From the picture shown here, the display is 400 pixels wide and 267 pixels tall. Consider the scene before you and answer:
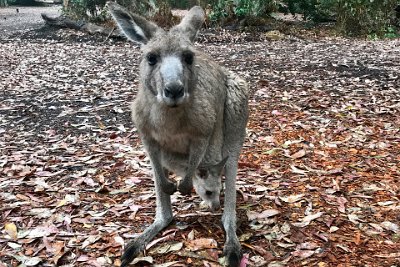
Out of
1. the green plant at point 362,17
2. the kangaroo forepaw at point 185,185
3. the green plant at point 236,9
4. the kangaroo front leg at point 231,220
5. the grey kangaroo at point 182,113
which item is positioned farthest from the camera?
the green plant at point 236,9

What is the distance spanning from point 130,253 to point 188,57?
1209 millimetres

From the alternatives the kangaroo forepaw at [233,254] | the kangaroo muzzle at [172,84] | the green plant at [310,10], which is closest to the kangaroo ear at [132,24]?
the kangaroo muzzle at [172,84]

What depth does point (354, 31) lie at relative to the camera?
1280 cm

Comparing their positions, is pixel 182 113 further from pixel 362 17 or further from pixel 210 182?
pixel 362 17

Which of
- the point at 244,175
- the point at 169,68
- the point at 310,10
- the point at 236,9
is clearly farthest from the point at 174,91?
the point at 310,10

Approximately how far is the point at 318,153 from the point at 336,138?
489 millimetres

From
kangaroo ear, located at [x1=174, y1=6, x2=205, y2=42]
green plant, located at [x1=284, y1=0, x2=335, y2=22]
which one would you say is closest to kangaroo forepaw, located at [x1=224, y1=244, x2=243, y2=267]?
kangaroo ear, located at [x1=174, y1=6, x2=205, y2=42]

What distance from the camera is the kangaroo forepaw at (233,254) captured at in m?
2.79

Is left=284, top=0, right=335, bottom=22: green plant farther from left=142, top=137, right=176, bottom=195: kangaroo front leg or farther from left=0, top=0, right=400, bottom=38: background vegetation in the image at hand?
left=142, top=137, right=176, bottom=195: kangaroo front leg

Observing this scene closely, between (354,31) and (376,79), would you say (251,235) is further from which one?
(354,31)

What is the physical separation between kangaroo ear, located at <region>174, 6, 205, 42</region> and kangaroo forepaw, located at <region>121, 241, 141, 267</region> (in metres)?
1.30

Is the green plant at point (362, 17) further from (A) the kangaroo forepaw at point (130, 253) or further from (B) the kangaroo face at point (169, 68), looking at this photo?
(A) the kangaroo forepaw at point (130, 253)

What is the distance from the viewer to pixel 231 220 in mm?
3072

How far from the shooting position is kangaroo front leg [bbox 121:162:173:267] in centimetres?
286
